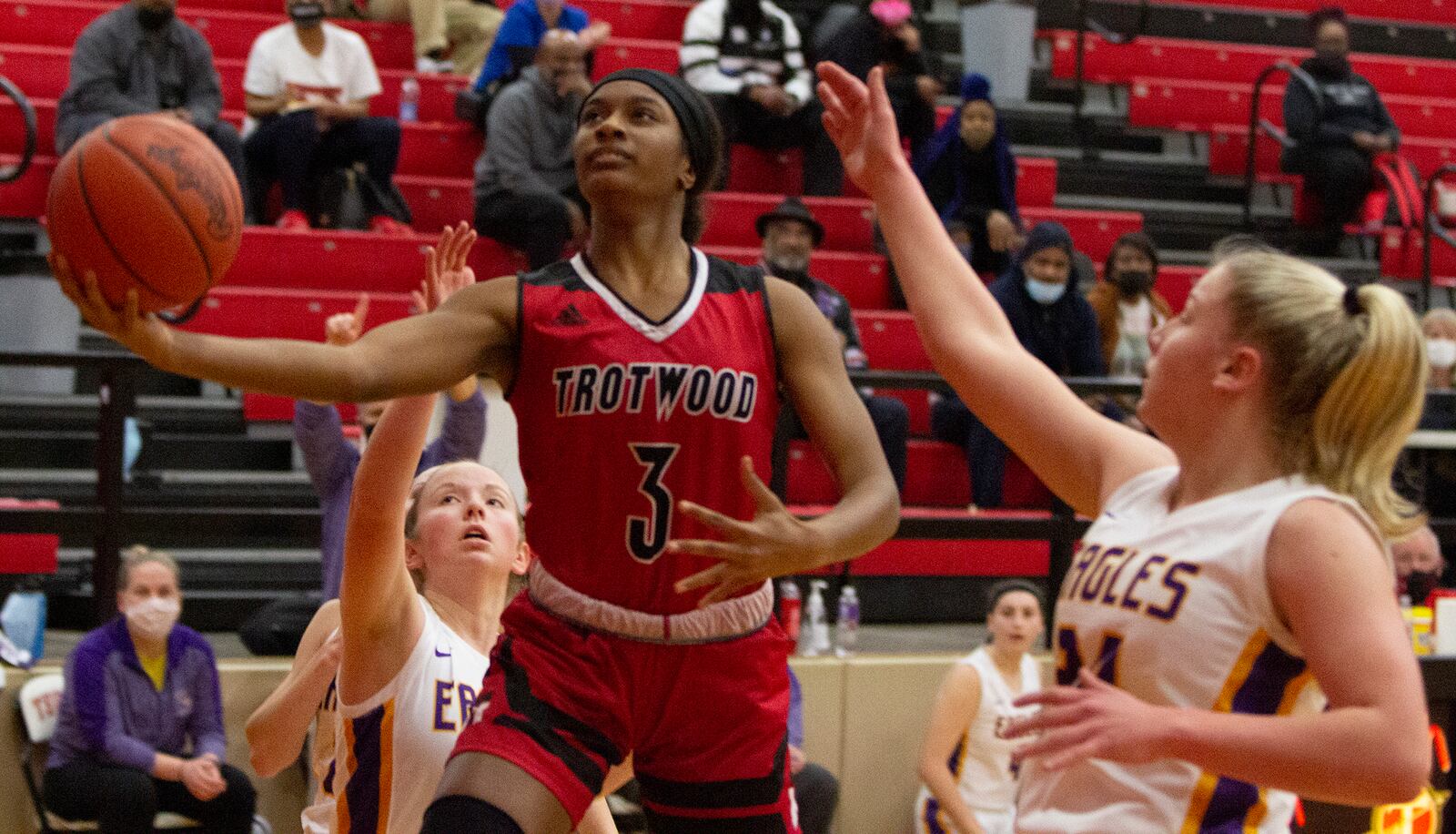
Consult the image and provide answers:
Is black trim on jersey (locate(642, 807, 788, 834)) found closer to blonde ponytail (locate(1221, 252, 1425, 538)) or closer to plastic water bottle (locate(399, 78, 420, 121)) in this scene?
blonde ponytail (locate(1221, 252, 1425, 538))

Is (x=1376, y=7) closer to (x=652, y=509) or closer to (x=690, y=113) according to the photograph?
(x=690, y=113)

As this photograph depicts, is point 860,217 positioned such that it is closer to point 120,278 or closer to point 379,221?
point 379,221

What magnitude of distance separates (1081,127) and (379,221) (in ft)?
16.1

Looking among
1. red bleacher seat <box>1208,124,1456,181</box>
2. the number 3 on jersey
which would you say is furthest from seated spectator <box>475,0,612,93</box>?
the number 3 on jersey

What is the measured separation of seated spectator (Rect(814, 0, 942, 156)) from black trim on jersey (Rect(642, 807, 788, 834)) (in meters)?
7.15

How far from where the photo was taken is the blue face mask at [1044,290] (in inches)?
306

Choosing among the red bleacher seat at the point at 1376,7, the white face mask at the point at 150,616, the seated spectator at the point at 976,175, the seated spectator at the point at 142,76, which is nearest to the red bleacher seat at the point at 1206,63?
the red bleacher seat at the point at 1376,7

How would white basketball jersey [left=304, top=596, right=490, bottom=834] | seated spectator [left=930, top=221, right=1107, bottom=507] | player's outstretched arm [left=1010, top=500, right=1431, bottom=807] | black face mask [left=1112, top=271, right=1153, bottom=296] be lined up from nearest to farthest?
player's outstretched arm [left=1010, top=500, right=1431, bottom=807]
white basketball jersey [left=304, top=596, right=490, bottom=834]
seated spectator [left=930, top=221, right=1107, bottom=507]
black face mask [left=1112, top=271, right=1153, bottom=296]

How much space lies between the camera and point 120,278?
85.0 inches

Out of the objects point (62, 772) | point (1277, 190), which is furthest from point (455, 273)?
point (1277, 190)

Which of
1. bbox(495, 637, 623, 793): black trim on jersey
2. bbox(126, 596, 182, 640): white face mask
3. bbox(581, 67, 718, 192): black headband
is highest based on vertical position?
bbox(581, 67, 718, 192): black headband

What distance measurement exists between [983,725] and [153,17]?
4951mm

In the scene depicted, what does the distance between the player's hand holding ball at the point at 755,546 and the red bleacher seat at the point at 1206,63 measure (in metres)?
9.87

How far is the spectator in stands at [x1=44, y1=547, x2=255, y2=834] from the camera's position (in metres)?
5.33
